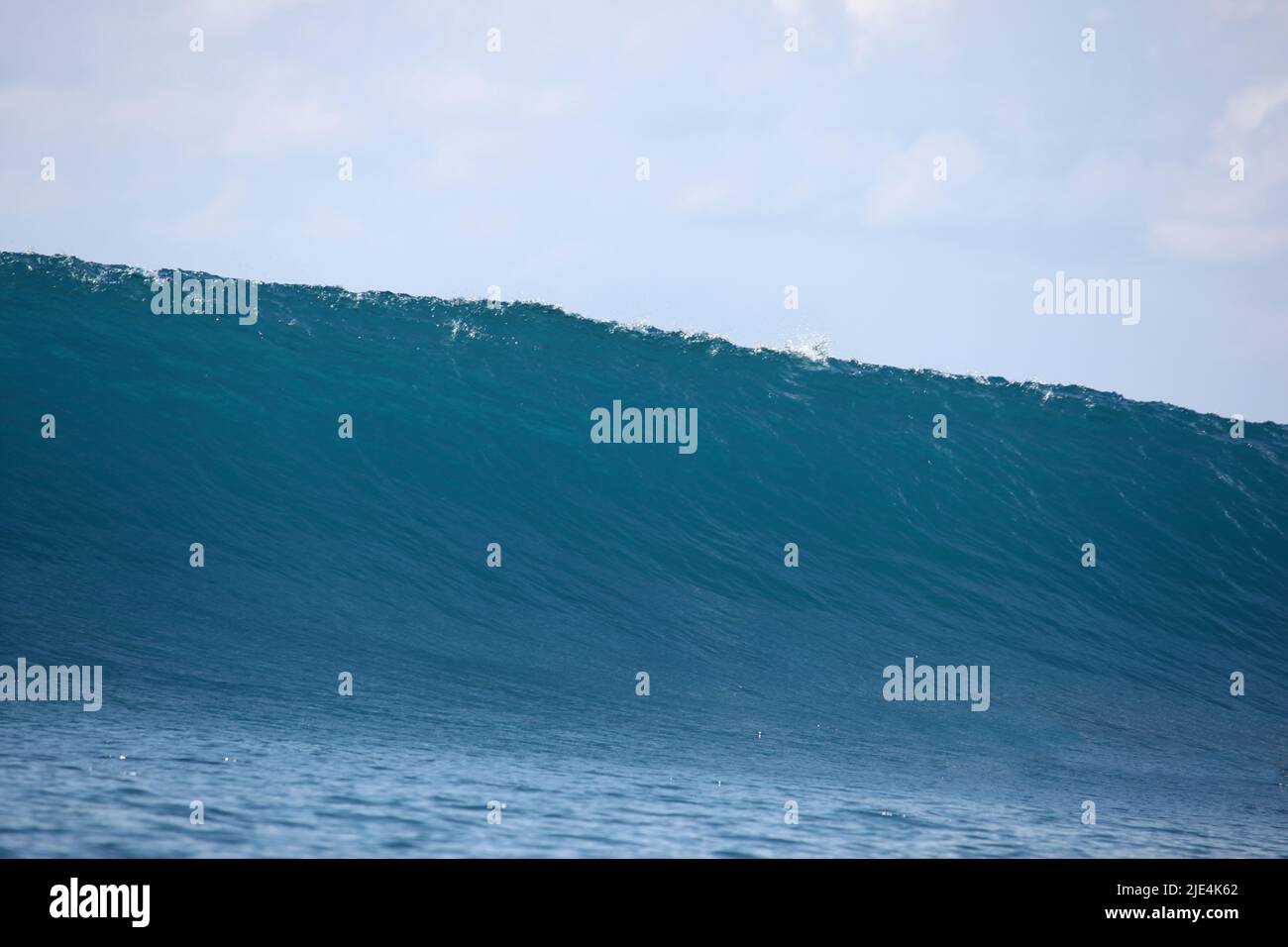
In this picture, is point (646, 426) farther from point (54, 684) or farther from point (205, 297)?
point (54, 684)

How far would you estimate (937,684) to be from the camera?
10.5 meters

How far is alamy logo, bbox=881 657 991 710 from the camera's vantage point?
32.8ft

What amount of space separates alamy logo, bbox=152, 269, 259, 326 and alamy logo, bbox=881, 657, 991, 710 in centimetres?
1075

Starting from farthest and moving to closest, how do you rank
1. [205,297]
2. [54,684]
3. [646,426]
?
[205,297] < [646,426] < [54,684]

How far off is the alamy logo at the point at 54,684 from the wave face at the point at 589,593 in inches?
6.8

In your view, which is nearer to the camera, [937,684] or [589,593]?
[937,684]

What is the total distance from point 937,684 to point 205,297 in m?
12.3

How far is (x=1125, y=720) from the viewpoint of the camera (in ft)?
32.8
